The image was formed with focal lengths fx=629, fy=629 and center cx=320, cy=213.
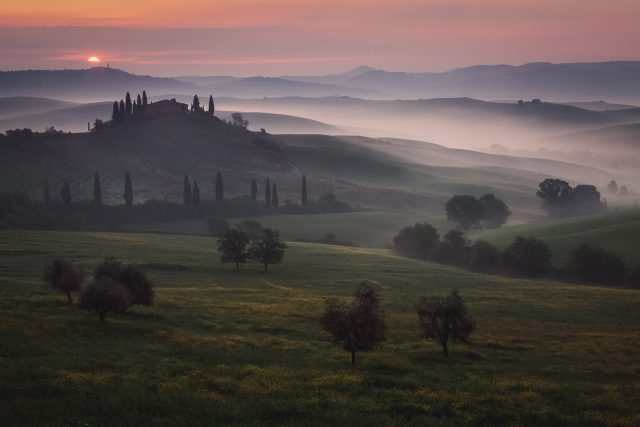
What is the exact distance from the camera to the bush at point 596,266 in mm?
95812

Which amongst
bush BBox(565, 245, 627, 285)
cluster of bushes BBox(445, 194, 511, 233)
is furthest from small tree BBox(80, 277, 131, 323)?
cluster of bushes BBox(445, 194, 511, 233)

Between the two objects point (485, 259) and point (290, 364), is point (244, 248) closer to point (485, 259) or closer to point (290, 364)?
point (485, 259)

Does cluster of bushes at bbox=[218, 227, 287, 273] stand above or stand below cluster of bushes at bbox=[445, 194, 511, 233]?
below

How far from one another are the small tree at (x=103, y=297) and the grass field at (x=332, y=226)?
101 meters

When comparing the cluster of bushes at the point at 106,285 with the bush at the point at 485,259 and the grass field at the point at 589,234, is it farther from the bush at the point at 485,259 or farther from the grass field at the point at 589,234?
the grass field at the point at 589,234

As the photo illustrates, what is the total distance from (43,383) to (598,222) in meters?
123

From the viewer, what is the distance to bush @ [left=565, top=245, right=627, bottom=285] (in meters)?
95.8

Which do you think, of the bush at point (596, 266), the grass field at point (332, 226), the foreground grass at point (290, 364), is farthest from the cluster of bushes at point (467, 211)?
the foreground grass at point (290, 364)

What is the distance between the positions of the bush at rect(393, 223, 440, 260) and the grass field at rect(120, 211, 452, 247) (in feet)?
50.0

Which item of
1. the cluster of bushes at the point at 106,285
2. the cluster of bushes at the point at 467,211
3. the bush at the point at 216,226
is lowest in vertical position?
the cluster of bushes at the point at 106,285

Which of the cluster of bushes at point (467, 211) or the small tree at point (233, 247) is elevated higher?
the cluster of bushes at point (467, 211)

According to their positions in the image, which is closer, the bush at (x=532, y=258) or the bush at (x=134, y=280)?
the bush at (x=134, y=280)

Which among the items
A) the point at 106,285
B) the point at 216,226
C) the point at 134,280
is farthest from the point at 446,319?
the point at 216,226

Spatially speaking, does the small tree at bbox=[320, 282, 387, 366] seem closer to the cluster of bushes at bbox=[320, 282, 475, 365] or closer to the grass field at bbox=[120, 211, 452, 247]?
the cluster of bushes at bbox=[320, 282, 475, 365]
